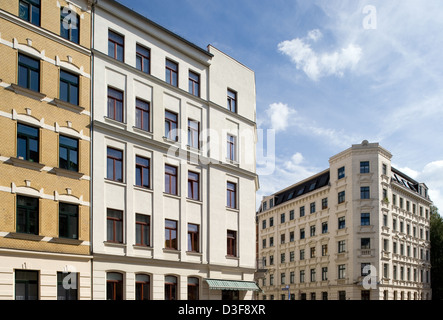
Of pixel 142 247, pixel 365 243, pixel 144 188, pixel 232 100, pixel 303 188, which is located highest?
pixel 232 100

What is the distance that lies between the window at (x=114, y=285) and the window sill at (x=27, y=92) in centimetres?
968

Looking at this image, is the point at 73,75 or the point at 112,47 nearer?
the point at 73,75

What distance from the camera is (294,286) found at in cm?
6362

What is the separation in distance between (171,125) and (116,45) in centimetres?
588

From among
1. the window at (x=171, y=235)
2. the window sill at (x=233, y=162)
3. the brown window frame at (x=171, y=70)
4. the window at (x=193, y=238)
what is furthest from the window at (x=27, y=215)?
the window sill at (x=233, y=162)

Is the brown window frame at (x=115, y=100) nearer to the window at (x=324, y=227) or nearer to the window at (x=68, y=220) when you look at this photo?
the window at (x=68, y=220)

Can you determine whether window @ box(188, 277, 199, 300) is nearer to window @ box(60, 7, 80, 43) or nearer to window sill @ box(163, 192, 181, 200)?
window sill @ box(163, 192, 181, 200)

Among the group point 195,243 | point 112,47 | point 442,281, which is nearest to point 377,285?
point 442,281

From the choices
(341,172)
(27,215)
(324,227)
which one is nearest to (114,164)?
(27,215)

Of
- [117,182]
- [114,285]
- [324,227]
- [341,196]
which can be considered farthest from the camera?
[324,227]

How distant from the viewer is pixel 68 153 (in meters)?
23.2

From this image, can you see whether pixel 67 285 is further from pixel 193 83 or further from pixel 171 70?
pixel 193 83
